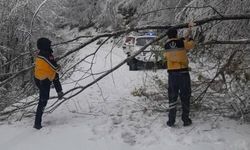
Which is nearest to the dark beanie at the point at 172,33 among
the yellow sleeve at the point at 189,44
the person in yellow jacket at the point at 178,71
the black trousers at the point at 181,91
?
the person in yellow jacket at the point at 178,71

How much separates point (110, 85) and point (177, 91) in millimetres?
5409

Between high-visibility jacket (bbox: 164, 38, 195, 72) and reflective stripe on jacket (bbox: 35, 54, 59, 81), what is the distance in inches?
94.3

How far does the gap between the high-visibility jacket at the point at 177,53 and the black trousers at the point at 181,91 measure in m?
0.13

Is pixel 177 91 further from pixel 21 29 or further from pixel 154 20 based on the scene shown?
pixel 21 29

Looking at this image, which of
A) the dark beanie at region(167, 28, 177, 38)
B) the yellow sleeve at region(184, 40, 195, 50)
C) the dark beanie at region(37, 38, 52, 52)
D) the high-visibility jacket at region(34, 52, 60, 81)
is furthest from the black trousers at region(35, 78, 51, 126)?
the yellow sleeve at region(184, 40, 195, 50)

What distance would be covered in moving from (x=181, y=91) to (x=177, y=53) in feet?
2.45

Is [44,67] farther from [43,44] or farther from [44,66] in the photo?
[43,44]

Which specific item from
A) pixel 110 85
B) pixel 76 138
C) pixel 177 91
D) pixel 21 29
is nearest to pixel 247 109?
pixel 177 91

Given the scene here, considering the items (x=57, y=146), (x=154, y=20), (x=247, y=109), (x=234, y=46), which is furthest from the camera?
(x=154, y=20)

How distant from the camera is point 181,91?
380 inches

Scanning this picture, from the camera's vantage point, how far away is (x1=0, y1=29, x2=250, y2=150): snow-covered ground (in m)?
8.81

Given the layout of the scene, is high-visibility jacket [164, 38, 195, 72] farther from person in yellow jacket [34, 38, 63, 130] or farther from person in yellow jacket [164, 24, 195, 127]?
person in yellow jacket [34, 38, 63, 130]

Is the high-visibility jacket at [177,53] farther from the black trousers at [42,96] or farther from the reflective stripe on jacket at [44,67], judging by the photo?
the black trousers at [42,96]

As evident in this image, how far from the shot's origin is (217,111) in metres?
10.4
